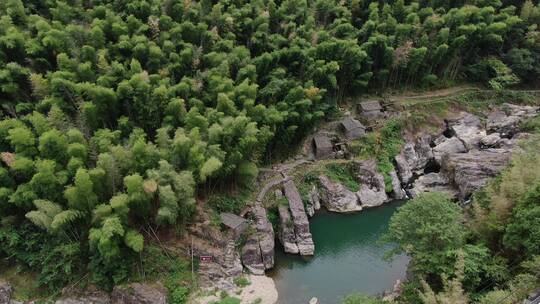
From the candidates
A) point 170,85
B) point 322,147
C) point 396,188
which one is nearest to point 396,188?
point 396,188

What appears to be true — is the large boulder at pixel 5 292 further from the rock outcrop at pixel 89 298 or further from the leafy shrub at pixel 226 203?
the leafy shrub at pixel 226 203

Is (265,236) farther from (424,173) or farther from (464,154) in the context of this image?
(464,154)

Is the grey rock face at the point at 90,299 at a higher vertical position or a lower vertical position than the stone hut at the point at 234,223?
lower

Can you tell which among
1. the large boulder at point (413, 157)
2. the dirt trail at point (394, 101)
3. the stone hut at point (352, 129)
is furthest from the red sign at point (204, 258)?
the large boulder at point (413, 157)

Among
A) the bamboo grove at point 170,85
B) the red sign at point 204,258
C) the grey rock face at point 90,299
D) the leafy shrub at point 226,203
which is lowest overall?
the grey rock face at point 90,299

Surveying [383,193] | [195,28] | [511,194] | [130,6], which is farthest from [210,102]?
[511,194]

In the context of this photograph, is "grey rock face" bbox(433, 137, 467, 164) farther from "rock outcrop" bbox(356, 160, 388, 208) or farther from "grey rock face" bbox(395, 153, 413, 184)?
"rock outcrop" bbox(356, 160, 388, 208)

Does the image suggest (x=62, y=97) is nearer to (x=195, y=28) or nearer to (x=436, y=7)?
(x=195, y=28)
